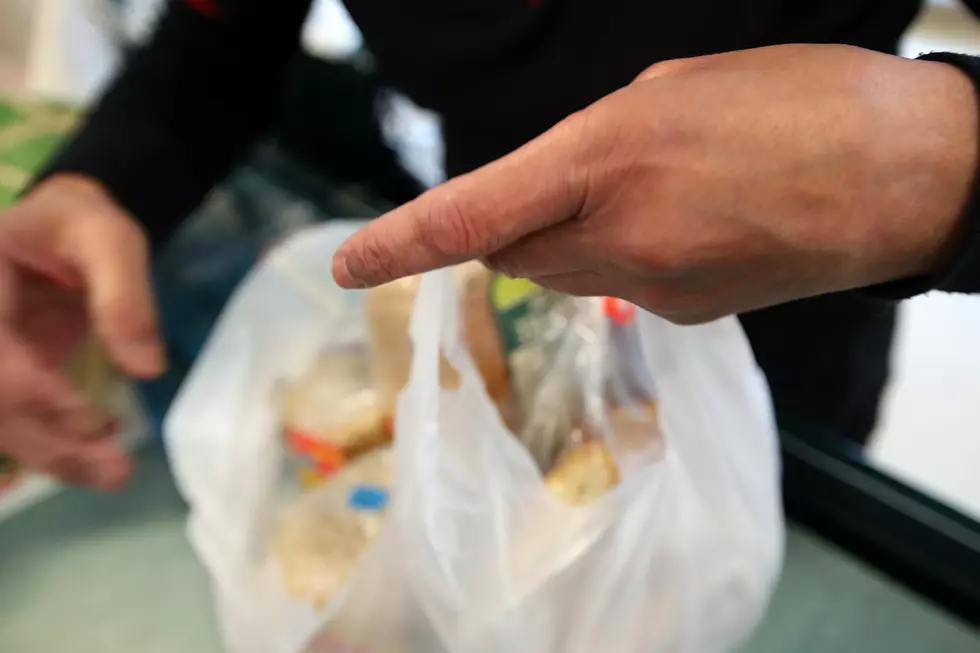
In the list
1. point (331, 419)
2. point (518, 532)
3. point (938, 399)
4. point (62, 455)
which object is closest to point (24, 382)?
point (62, 455)

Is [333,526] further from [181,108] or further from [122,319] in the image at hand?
[181,108]

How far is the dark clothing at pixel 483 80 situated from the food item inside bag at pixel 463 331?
124mm

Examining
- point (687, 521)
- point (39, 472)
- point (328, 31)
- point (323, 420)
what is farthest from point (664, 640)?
point (328, 31)

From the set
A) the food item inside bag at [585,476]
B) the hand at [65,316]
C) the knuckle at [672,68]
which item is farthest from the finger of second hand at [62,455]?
the knuckle at [672,68]

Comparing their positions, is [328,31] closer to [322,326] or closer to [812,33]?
[322,326]

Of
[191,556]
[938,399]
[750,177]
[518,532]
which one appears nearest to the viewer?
[750,177]

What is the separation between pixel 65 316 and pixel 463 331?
282mm

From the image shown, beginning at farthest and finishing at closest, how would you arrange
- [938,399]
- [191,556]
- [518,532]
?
[938,399], [191,556], [518,532]

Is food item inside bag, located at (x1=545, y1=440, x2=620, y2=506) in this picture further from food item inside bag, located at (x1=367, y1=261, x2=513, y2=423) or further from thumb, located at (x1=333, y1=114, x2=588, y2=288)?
thumb, located at (x1=333, y1=114, x2=588, y2=288)

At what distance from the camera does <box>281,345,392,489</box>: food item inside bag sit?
449 mm

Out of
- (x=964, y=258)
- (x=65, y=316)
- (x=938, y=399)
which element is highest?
(x=964, y=258)

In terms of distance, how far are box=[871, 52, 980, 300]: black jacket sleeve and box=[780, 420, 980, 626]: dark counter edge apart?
23 centimetres

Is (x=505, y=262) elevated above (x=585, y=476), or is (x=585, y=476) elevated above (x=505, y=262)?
(x=505, y=262)

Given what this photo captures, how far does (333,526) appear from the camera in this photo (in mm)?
423
